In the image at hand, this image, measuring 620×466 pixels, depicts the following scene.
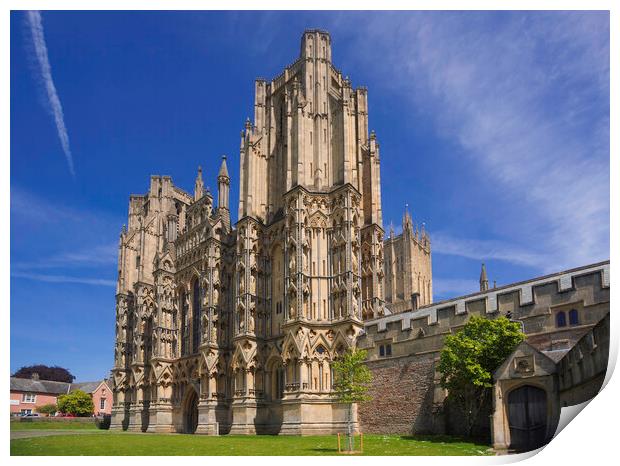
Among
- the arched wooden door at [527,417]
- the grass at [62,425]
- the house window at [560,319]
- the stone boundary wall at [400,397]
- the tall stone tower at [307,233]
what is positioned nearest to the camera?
the arched wooden door at [527,417]

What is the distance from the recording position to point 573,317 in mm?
25625

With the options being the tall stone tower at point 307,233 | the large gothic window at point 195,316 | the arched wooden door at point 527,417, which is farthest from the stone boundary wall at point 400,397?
the large gothic window at point 195,316

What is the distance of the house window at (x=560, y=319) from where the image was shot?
2592 cm

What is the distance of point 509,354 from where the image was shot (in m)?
24.4

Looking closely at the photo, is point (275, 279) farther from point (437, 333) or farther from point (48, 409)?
point (48, 409)

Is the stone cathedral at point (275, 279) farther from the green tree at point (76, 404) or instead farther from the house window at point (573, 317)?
the house window at point (573, 317)

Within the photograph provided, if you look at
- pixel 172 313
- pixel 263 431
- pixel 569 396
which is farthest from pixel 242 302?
pixel 569 396

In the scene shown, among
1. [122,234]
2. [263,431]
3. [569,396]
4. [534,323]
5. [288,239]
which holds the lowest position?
[263,431]

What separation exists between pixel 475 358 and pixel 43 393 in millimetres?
76078

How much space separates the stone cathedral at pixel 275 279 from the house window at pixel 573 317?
52.1ft

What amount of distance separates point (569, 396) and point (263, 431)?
87.8 ft

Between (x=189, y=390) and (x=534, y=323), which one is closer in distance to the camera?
(x=534, y=323)
